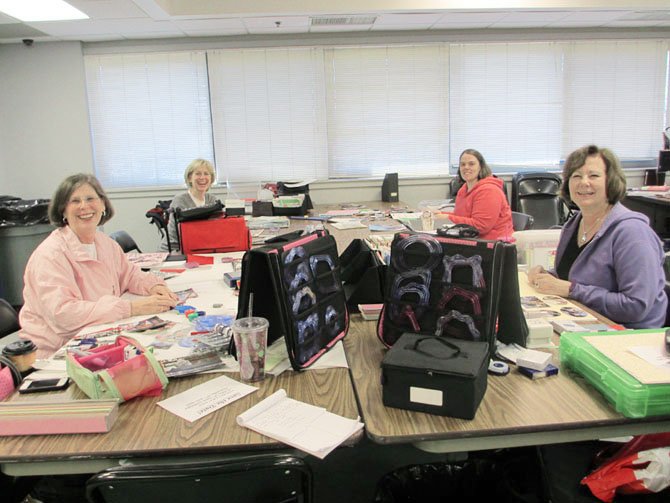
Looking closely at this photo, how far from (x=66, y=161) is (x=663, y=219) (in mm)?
6305

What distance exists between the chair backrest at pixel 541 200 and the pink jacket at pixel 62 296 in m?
4.48

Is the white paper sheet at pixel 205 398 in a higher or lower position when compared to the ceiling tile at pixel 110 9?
lower

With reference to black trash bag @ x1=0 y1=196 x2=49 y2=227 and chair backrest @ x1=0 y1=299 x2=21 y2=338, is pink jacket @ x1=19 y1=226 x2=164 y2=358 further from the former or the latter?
black trash bag @ x1=0 y1=196 x2=49 y2=227

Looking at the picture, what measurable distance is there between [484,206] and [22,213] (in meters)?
3.95

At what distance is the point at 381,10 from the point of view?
4.95 metres

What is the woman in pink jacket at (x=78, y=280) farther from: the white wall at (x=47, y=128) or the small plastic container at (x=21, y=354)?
the white wall at (x=47, y=128)

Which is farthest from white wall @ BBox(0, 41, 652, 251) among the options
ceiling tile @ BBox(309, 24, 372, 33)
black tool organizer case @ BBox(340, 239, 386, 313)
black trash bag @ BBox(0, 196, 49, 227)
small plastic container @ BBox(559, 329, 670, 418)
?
small plastic container @ BBox(559, 329, 670, 418)

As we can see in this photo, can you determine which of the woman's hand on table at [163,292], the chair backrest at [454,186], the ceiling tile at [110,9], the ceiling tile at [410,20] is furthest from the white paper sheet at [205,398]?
the chair backrest at [454,186]

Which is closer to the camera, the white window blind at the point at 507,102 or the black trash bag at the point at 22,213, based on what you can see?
the black trash bag at the point at 22,213

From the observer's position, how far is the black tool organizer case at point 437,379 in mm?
1271

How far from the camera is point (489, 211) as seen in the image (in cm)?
355

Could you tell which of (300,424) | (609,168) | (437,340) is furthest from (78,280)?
(609,168)

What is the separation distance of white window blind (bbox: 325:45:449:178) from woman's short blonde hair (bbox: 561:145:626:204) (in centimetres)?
380

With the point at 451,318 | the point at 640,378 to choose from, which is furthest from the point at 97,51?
the point at 640,378
